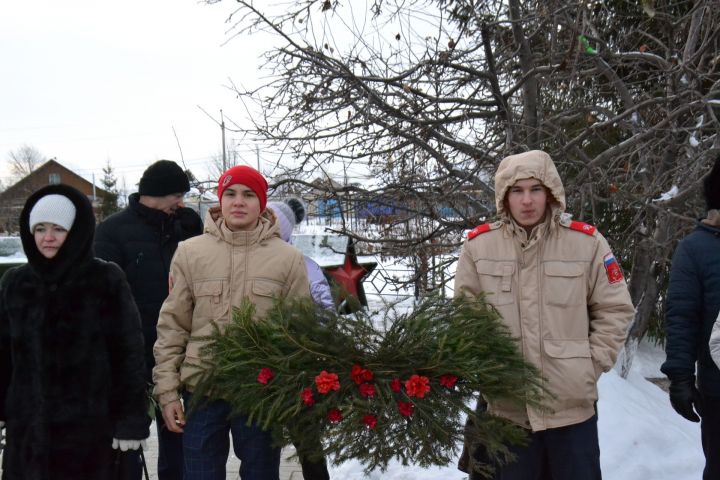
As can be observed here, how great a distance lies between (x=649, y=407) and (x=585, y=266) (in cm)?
299

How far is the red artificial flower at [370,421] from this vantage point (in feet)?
7.22

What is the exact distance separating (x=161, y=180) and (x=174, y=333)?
3.47 feet

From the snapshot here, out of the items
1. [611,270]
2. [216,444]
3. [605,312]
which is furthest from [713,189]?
[216,444]

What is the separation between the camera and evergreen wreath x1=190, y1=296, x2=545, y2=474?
2.23m

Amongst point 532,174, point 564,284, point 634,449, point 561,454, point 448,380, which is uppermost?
point 532,174

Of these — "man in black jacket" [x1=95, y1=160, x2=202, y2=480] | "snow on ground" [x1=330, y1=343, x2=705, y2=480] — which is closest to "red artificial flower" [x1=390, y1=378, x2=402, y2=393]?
"man in black jacket" [x1=95, y1=160, x2=202, y2=480]

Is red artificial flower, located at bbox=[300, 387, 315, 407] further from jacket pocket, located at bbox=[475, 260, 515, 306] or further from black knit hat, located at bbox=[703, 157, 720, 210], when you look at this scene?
black knit hat, located at bbox=[703, 157, 720, 210]

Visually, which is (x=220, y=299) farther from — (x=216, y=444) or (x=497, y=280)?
(x=497, y=280)

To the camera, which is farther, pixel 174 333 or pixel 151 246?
pixel 151 246

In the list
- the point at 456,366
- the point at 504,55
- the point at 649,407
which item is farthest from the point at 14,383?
the point at 649,407

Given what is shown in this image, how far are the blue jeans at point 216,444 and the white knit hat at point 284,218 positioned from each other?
3.19 ft

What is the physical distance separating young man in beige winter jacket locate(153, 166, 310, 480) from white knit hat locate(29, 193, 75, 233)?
18.3 inches

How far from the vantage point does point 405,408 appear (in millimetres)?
2217

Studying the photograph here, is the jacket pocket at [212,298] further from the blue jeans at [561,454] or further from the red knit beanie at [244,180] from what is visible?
the blue jeans at [561,454]
